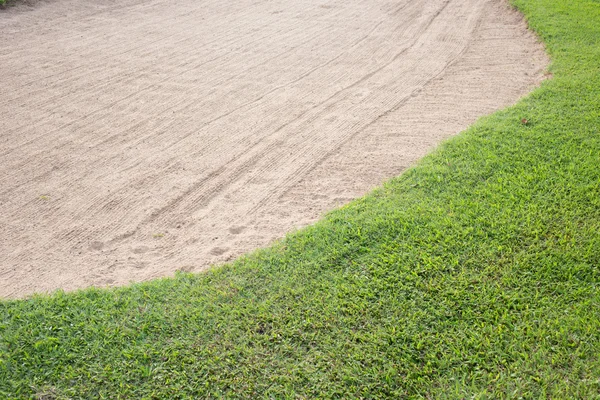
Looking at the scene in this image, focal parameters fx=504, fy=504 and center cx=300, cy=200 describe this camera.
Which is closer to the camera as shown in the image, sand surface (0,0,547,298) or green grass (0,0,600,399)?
green grass (0,0,600,399)

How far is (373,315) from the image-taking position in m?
3.24

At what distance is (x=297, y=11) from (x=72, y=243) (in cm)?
802

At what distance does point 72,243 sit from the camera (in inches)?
170

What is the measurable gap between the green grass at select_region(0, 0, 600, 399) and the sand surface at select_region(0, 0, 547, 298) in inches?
20.2

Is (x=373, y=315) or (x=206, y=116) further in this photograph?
(x=206, y=116)

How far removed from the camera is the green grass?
2.87 metres

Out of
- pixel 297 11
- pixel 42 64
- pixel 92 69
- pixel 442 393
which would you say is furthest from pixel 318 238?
pixel 297 11

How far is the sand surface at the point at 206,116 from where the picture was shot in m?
4.39

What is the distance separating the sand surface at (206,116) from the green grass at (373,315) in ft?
1.69

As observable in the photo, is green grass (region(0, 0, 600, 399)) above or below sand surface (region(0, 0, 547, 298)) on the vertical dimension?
below

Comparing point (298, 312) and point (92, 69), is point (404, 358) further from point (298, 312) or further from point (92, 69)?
point (92, 69)

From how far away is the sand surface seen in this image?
14.4 ft

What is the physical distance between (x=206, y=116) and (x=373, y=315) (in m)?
3.99

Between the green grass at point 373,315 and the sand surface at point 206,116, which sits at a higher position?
the sand surface at point 206,116
